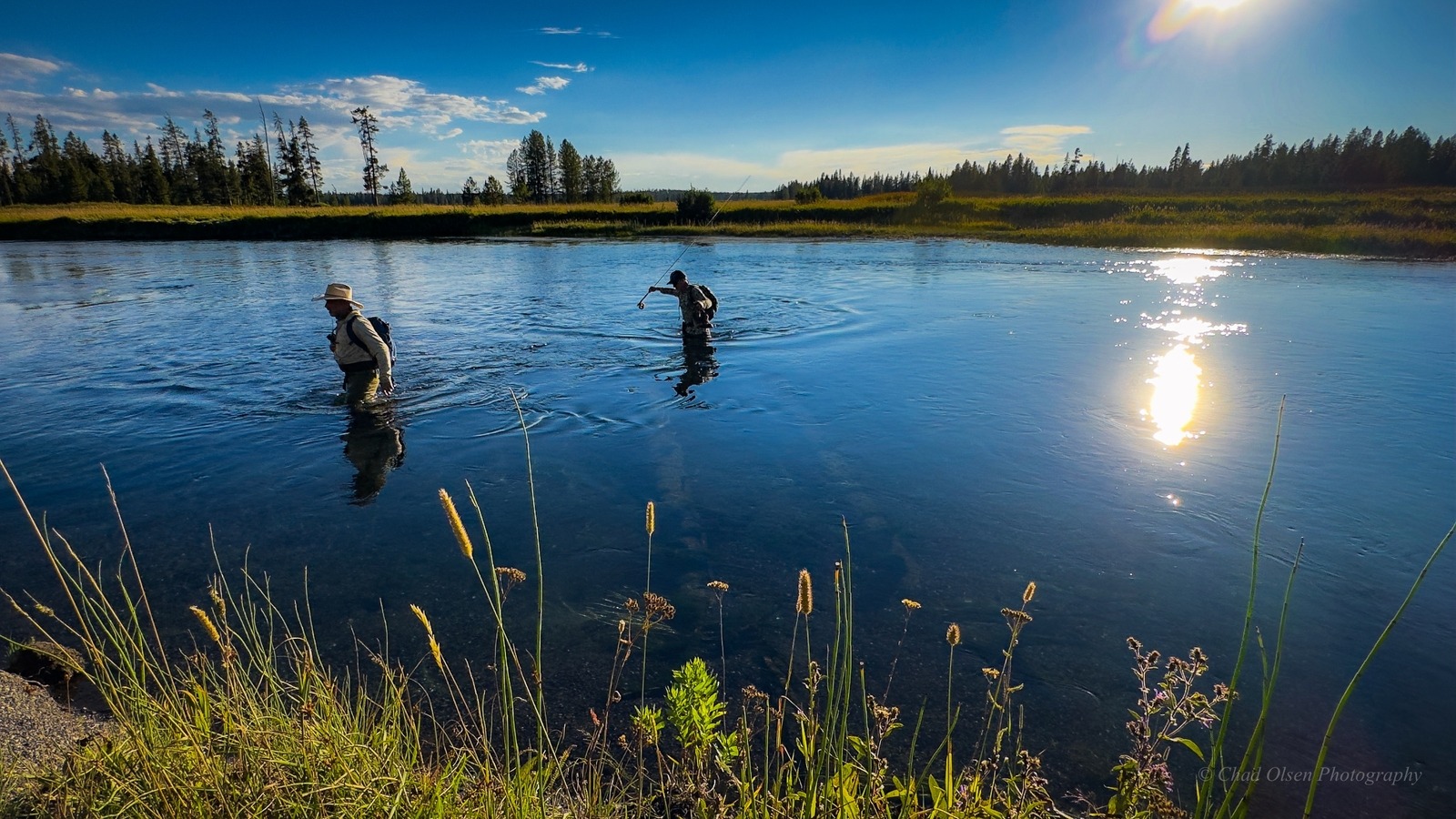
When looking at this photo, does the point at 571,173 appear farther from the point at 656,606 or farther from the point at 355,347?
the point at 656,606

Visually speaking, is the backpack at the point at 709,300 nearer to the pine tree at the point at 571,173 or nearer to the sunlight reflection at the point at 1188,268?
the sunlight reflection at the point at 1188,268

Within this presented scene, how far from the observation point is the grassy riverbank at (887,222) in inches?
1550

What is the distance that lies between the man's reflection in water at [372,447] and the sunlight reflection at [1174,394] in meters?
8.78

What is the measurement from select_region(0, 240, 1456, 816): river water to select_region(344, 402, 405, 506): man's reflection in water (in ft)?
0.17

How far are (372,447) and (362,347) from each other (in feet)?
5.85

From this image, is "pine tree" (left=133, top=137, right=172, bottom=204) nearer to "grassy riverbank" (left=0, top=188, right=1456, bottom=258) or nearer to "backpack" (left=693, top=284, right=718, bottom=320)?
"grassy riverbank" (left=0, top=188, right=1456, bottom=258)

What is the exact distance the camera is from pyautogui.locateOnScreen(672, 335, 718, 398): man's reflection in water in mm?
11273

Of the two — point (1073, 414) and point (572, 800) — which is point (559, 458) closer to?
point (572, 800)

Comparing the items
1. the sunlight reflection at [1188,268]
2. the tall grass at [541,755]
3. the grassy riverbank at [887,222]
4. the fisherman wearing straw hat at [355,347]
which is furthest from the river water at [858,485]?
the grassy riverbank at [887,222]

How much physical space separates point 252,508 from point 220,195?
106853 millimetres

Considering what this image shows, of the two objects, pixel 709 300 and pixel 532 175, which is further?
pixel 532 175

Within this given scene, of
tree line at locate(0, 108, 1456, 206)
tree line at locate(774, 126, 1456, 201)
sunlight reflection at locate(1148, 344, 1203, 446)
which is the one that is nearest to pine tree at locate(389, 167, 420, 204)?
tree line at locate(0, 108, 1456, 206)

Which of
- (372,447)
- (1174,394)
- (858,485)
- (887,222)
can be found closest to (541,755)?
(858,485)

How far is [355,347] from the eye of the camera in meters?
9.34
